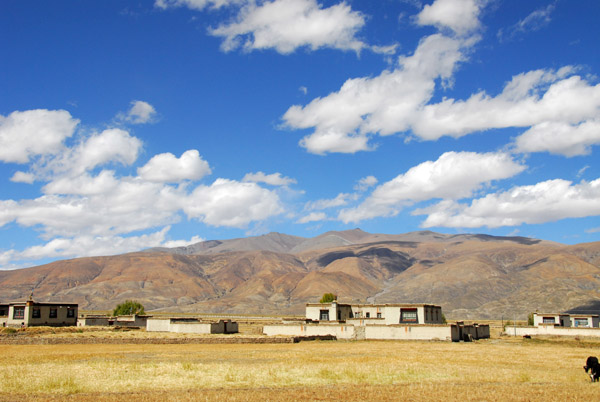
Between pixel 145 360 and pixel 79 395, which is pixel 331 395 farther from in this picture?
pixel 145 360

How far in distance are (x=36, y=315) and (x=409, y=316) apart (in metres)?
59.4

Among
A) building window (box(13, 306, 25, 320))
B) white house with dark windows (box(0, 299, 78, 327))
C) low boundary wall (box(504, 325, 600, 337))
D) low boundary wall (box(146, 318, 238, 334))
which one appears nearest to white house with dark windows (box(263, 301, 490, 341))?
low boundary wall (box(146, 318, 238, 334))

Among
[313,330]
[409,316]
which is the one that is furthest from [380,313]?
[313,330]

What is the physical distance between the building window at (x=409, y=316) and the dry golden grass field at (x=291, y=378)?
34042mm

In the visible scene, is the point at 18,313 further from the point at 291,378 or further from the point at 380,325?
the point at 291,378

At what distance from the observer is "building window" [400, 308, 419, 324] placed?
81125 millimetres

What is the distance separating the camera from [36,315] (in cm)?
8919

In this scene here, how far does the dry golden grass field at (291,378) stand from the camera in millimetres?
27047

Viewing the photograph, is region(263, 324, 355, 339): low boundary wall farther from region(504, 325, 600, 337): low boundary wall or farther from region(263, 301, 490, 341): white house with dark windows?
region(504, 325, 600, 337): low boundary wall

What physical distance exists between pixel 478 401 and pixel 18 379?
81.2ft

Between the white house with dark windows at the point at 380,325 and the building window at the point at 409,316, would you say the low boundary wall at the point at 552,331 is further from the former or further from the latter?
the building window at the point at 409,316

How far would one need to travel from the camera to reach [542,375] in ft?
115

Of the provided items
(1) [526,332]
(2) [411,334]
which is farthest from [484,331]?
(2) [411,334]

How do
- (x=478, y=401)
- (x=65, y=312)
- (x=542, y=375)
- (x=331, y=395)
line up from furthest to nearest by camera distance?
(x=65, y=312) → (x=542, y=375) → (x=331, y=395) → (x=478, y=401)
